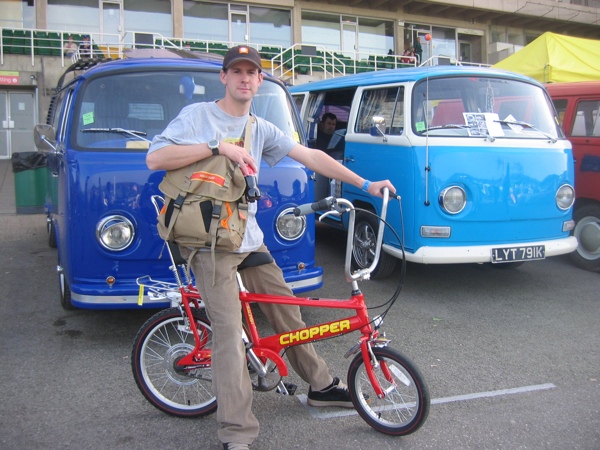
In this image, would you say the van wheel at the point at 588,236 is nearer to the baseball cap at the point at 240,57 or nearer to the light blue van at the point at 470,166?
the light blue van at the point at 470,166

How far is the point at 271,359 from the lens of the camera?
10.5 feet

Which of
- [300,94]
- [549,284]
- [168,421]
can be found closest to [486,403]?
[168,421]

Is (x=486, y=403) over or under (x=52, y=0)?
under

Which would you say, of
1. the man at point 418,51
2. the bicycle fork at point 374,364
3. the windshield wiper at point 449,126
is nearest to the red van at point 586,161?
the windshield wiper at point 449,126

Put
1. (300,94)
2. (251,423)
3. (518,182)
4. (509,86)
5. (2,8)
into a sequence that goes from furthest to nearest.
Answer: (2,8), (300,94), (509,86), (518,182), (251,423)

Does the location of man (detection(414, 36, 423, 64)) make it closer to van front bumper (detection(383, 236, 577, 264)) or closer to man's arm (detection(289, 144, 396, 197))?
van front bumper (detection(383, 236, 577, 264))

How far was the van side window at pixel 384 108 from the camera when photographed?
19.6 ft

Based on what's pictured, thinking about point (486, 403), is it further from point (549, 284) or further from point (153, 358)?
point (549, 284)

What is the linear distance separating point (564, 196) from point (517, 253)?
898 millimetres

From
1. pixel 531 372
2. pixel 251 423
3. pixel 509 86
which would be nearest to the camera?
pixel 251 423

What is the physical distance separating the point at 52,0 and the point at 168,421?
21.5 meters

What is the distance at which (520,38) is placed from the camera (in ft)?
100

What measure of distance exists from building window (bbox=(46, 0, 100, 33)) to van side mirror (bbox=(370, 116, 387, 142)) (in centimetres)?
1864

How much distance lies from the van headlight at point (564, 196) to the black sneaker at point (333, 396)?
3591mm
